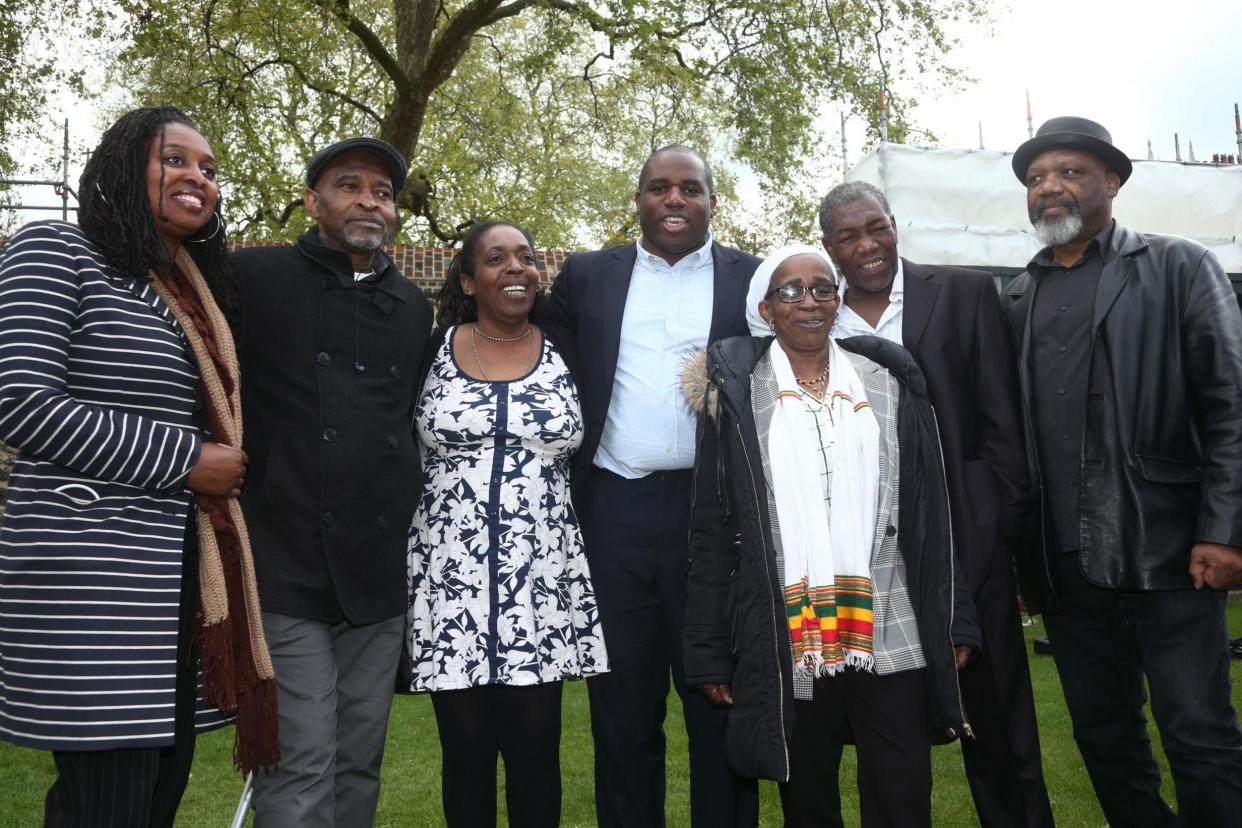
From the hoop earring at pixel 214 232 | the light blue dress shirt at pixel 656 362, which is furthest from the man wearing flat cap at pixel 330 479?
the light blue dress shirt at pixel 656 362

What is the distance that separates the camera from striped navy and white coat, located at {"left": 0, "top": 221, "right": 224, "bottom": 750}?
254 centimetres

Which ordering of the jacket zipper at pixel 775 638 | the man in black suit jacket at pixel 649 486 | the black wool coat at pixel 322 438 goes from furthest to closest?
1. the man in black suit jacket at pixel 649 486
2. the black wool coat at pixel 322 438
3. the jacket zipper at pixel 775 638

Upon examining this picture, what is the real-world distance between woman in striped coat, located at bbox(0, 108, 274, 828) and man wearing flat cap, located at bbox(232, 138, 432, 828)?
0.22 meters

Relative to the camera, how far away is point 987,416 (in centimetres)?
Answer: 378

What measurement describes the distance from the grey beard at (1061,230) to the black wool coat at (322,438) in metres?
2.45

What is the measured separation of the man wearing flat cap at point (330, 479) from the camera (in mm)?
3168

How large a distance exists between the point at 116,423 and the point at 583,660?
1.76 m

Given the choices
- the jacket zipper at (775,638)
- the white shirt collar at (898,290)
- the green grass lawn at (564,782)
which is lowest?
the green grass lawn at (564,782)

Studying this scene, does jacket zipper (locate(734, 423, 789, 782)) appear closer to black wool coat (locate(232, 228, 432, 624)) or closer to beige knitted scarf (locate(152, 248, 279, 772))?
black wool coat (locate(232, 228, 432, 624))

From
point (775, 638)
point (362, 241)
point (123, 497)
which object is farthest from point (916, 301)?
point (123, 497)

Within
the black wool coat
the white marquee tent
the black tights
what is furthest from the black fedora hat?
the white marquee tent

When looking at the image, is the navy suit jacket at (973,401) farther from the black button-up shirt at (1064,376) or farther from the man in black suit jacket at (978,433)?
the black button-up shirt at (1064,376)

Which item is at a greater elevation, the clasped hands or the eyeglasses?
the eyeglasses

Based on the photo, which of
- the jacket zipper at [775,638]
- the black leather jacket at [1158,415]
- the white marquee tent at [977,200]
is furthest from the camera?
the white marquee tent at [977,200]
